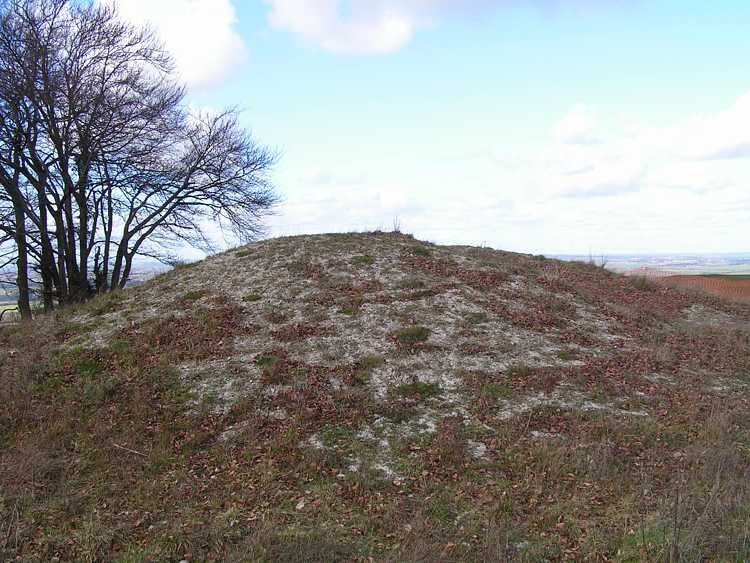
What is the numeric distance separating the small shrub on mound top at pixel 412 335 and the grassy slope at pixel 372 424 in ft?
0.17

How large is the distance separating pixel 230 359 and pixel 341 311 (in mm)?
2803

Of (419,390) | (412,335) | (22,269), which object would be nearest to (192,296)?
(412,335)

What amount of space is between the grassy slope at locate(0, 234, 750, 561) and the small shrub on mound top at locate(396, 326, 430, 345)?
5 centimetres

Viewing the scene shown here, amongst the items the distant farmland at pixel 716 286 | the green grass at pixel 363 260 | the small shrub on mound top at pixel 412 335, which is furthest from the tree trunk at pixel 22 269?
the distant farmland at pixel 716 286

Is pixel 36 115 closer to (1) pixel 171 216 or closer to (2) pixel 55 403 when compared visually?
(1) pixel 171 216

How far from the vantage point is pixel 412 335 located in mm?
11016

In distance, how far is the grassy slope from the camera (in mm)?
5820

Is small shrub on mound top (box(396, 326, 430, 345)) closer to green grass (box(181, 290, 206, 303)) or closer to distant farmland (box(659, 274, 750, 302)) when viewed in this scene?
green grass (box(181, 290, 206, 303))

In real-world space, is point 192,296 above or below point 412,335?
above

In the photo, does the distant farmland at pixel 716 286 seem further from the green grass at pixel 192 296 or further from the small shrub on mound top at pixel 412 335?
the green grass at pixel 192 296

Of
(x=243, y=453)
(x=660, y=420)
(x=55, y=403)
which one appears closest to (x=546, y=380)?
(x=660, y=420)

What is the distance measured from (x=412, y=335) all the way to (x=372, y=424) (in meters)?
3.03

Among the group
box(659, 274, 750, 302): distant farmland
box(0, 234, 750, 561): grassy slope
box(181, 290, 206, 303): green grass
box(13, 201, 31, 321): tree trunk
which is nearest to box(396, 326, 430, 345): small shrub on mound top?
box(0, 234, 750, 561): grassy slope

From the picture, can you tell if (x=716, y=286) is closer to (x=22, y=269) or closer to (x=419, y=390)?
(x=419, y=390)
